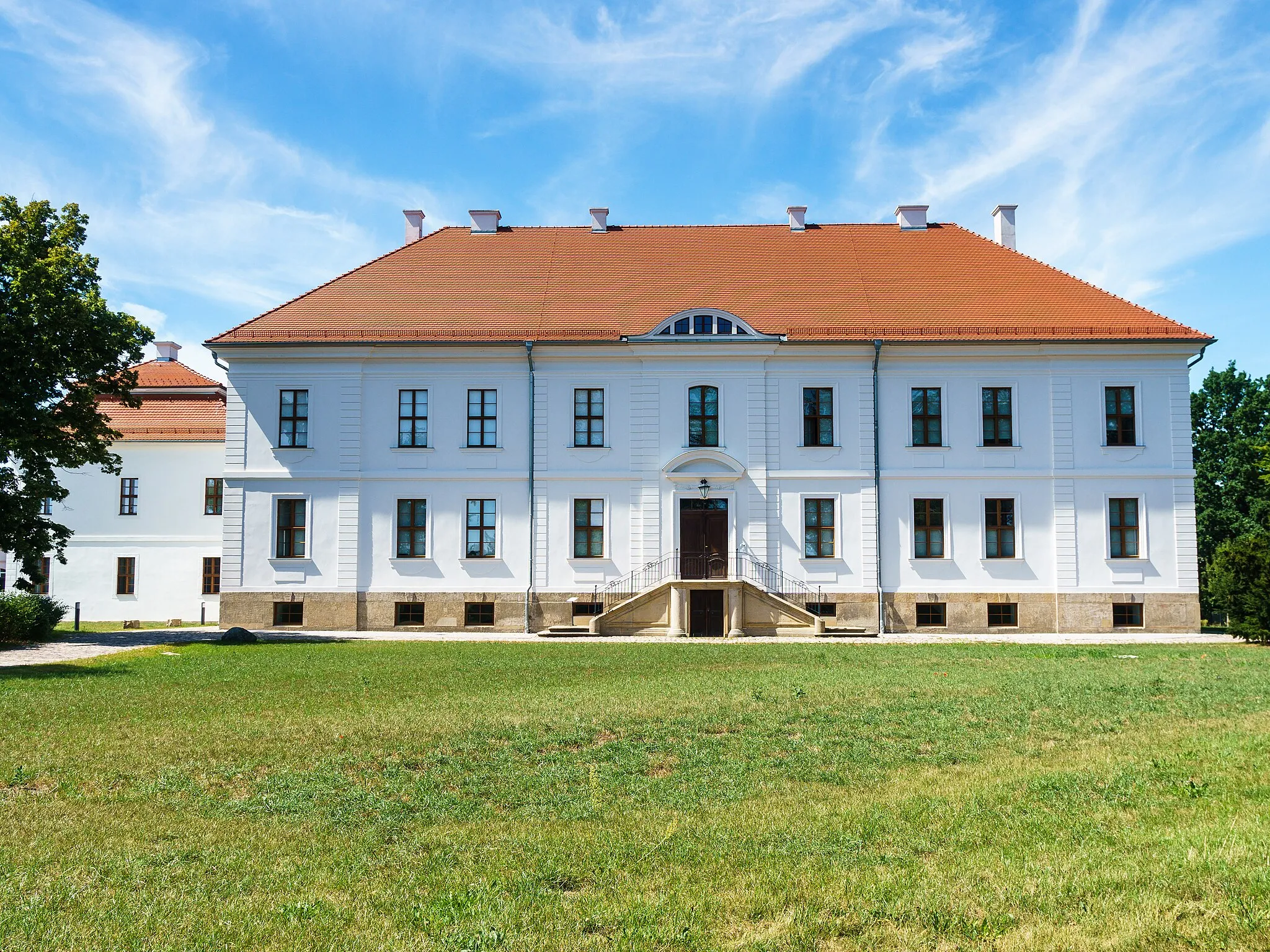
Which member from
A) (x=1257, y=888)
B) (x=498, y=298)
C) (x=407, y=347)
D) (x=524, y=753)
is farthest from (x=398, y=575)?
(x=1257, y=888)

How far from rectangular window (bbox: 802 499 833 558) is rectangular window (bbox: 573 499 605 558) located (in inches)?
227

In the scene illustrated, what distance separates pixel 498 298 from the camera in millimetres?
30625

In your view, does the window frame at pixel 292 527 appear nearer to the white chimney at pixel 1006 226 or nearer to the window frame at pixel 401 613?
the window frame at pixel 401 613

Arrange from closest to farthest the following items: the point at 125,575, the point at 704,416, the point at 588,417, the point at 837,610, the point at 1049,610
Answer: the point at 1049,610 → the point at 837,610 → the point at 704,416 → the point at 588,417 → the point at 125,575

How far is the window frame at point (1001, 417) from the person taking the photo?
2859 cm

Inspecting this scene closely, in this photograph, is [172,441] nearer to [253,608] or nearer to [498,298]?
[253,608]

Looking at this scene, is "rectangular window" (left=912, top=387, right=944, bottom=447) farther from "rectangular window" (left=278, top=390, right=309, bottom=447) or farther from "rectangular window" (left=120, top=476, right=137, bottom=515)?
"rectangular window" (left=120, top=476, right=137, bottom=515)

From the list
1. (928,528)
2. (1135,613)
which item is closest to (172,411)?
(928,528)

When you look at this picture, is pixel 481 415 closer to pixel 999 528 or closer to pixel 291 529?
pixel 291 529

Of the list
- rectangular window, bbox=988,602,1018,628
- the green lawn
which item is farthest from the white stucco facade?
the green lawn

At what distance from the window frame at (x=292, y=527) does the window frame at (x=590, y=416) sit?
789 centimetres

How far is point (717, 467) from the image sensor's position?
2847cm

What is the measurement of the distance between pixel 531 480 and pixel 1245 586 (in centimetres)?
1821

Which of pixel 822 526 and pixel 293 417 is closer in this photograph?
pixel 822 526
